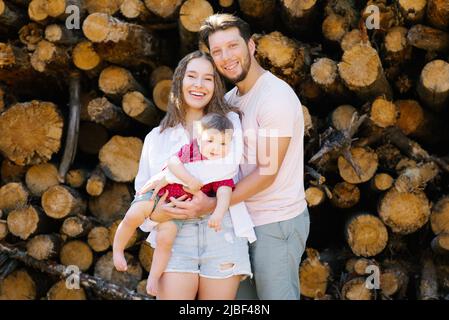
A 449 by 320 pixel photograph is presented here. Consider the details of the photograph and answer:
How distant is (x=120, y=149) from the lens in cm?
384

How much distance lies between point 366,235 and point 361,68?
0.88 m

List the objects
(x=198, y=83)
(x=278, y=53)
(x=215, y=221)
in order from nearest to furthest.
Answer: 1. (x=215, y=221)
2. (x=198, y=83)
3. (x=278, y=53)

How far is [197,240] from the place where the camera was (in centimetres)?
264

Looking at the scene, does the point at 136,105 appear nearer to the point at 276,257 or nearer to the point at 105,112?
the point at 105,112

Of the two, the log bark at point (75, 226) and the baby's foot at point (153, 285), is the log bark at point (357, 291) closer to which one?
the baby's foot at point (153, 285)

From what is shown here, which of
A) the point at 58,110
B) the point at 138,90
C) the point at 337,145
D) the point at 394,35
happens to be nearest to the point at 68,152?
the point at 58,110

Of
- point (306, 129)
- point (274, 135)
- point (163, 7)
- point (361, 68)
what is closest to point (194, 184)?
point (274, 135)

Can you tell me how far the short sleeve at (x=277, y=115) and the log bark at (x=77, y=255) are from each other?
1626 millimetres

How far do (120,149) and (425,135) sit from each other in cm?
173

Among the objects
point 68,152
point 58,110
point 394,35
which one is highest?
point 394,35

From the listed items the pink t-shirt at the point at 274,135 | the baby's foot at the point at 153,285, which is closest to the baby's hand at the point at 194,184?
the pink t-shirt at the point at 274,135

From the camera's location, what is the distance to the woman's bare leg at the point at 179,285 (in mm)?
2607

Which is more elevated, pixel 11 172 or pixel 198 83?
pixel 198 83
